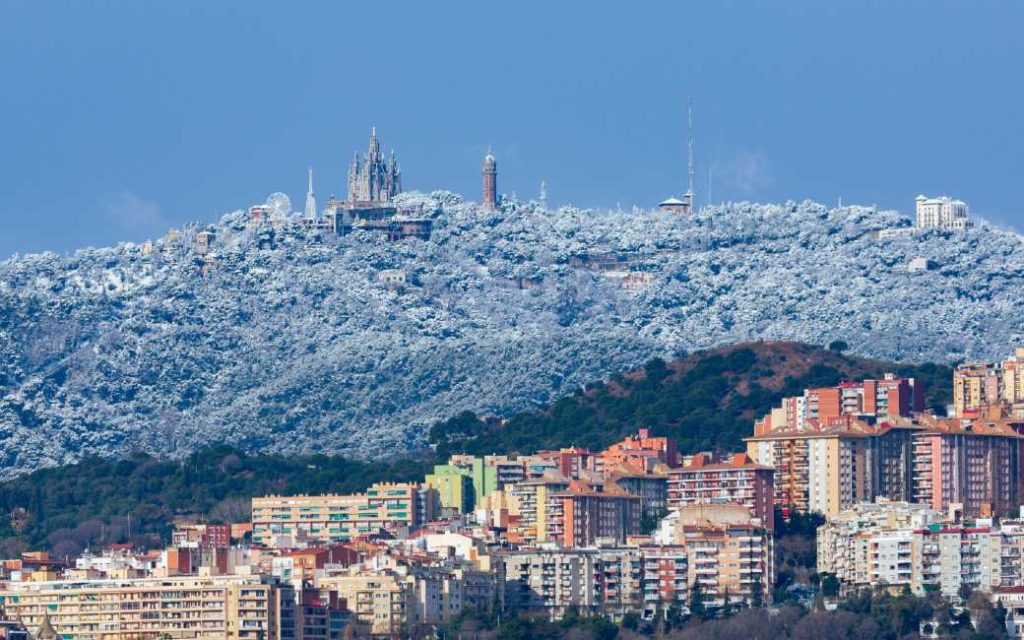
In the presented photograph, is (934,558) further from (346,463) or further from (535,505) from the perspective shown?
(346,463)

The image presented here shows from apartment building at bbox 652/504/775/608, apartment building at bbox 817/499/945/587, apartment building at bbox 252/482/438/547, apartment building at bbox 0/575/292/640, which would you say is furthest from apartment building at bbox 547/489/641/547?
apartment building at bbox 0/575/292/640

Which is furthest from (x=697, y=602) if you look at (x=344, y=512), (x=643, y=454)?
(x=344, y=512)

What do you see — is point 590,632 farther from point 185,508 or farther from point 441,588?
point 185,508

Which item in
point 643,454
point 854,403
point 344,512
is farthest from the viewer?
point 344,512

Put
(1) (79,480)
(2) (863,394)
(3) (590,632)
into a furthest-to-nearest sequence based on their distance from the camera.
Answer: (1) (79,480)
(2) (863,394)
(3) (590,632)

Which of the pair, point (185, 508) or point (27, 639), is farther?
point (185, 508)

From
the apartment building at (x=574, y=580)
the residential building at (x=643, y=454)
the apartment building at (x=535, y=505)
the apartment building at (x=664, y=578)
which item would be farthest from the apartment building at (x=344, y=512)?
the apartment building at (x=664, y=578)

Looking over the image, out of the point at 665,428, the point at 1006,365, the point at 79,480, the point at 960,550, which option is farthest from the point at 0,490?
the point at 960,550
